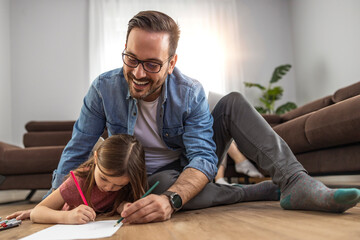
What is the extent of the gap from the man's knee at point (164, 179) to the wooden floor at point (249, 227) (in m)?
0.17

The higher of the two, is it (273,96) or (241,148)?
(273,96)

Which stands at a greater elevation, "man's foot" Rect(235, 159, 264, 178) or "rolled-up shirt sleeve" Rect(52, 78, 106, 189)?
"rolled-up shirt sleeve" Rect(52, 78, 106, 189)

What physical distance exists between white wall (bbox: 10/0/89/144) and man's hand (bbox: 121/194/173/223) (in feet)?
12.4

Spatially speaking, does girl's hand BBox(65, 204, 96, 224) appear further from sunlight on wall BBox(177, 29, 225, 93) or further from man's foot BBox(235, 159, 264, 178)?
sunlight on wall BBox(177, 29, 225, 93)

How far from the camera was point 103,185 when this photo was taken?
1.15 meters

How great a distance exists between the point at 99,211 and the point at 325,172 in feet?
4.14

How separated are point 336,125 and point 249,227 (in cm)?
112

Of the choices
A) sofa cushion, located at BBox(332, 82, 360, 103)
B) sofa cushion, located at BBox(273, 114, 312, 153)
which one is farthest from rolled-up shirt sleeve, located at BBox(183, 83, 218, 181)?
sofa cushion, located at BBox(332, 82, 360, 103)

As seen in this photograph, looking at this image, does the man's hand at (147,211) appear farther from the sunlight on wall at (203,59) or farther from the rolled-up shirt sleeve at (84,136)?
the sunlight on wall at (203,59)

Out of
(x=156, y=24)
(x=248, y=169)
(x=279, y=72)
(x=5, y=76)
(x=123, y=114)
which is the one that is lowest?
(x=248, y=169)

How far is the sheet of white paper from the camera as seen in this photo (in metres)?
0.80

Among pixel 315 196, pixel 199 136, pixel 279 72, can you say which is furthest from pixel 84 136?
pixel 279 72

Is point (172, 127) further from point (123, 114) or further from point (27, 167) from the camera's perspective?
point (27, 167)

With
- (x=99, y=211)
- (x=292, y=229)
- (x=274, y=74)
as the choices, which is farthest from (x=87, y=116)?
(x=274, y=74)
